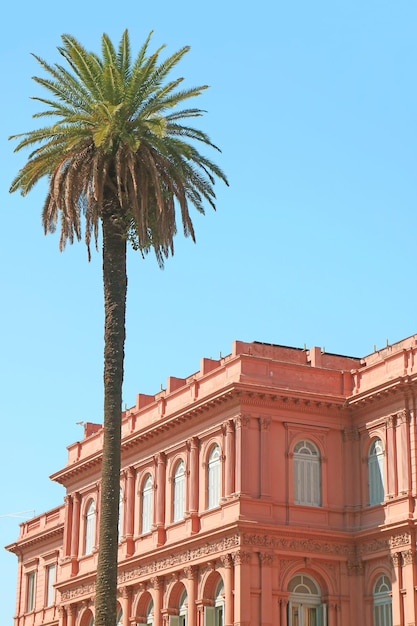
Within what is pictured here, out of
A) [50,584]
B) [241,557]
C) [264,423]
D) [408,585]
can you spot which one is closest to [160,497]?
[264,423]

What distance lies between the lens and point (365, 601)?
43469 millimetres

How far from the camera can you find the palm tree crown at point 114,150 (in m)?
35.2

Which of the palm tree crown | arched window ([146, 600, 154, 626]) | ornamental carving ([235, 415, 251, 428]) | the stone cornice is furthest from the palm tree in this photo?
the stone cornice

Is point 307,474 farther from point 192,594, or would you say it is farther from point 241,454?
point 192,594

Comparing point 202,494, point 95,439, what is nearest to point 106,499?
point 202,494

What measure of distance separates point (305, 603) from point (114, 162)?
1797 cm

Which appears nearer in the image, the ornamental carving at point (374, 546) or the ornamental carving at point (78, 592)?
the ornamental carving at point (374, 546)

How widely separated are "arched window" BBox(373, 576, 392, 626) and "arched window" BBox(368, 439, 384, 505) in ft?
9.36

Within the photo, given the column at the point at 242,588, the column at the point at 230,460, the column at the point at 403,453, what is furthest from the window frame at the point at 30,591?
the column at the point at 403,453

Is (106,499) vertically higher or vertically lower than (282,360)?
lower

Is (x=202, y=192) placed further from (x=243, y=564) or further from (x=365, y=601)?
(x=365, y=601)

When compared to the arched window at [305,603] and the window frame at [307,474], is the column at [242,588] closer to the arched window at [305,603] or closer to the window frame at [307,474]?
the arched window at [305,603]

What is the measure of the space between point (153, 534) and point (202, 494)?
13.1 feet

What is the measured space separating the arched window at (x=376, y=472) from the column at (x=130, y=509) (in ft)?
36.5
